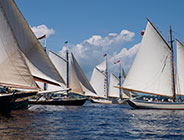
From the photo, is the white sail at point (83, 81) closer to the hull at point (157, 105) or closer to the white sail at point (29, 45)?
the hull at point (157, 105)

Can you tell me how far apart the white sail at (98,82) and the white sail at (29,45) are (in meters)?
75.5

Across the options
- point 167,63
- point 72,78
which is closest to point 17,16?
point 167,63

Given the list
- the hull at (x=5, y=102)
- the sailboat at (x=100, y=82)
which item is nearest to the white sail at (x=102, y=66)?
the sailboat at (x=100, y=82)

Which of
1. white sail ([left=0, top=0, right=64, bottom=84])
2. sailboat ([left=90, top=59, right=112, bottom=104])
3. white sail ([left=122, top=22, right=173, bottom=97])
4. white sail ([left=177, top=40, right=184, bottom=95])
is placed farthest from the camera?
sailboat ([left=90, top=59, right=112, bottom=104])

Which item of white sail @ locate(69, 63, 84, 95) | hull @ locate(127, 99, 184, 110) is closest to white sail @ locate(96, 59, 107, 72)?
white sail @ locate(69, 63, 84, 95)

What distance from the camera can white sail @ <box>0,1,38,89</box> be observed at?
35.1 meters

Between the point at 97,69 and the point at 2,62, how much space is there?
89612 mm

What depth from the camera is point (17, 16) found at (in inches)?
1517

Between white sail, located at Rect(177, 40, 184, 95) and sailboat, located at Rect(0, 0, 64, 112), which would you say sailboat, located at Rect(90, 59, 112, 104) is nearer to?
white sail, located at Rect(177, 40, 184, 95)

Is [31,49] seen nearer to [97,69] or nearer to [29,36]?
[29,36]

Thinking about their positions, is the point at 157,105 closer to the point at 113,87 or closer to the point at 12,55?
the point at 12,55

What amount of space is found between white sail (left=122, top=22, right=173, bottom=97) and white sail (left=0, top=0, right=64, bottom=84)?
17.6 m

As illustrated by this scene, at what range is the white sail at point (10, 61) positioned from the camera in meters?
35.1

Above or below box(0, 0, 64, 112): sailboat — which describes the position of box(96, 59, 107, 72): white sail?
above
